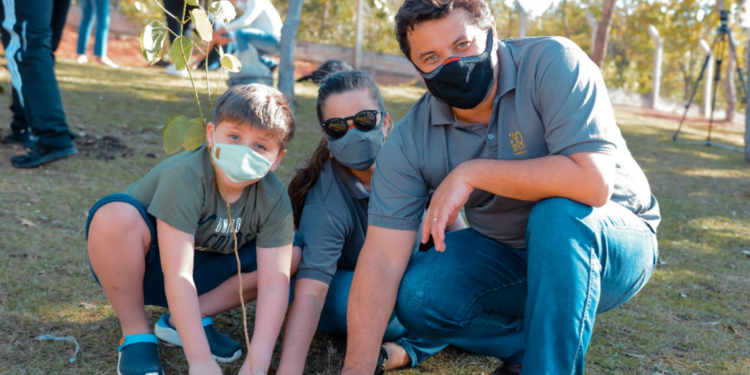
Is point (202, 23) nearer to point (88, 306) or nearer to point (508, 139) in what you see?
point (508, 139)

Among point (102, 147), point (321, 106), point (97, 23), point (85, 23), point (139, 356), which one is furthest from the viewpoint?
point (85, 23)

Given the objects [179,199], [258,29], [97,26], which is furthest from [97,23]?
[179,199]

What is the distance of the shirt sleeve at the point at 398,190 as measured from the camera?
2166mm

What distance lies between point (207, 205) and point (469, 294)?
92cm

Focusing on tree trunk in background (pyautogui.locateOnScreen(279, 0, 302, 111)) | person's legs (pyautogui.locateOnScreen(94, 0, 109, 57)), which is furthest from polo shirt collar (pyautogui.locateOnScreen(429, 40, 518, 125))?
person's legs (pyautogui.locateOnScreen(94, 0, 109, 57))

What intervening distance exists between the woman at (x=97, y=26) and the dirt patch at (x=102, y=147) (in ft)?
10.7

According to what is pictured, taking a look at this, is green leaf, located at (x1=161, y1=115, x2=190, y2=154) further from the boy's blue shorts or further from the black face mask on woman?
the black face mask on woman

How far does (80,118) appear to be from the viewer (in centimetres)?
612

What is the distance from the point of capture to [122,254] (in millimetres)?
2119

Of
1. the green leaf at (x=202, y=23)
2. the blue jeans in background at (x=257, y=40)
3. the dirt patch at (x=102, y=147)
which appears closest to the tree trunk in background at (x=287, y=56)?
the blue jeans in background at (x=257, y=40)

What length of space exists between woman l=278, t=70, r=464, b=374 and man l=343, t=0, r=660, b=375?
0.24m

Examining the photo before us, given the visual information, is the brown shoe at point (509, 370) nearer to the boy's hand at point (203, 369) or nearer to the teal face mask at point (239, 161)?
the boy's hand at point (203, 369)

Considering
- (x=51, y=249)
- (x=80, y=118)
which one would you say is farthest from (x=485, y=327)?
(x=80, y=118)

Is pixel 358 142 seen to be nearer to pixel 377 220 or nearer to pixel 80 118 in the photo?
pixel 377 220
